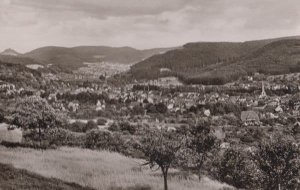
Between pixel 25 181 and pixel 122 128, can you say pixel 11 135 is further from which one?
pixel 122 128

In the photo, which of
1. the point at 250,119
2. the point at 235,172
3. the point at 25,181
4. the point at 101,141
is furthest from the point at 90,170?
the point at 250,119

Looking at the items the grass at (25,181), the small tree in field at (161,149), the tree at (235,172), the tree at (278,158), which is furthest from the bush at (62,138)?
the tree at (278,158)

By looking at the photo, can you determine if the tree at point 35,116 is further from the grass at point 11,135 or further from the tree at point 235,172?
the tree at point 235,172

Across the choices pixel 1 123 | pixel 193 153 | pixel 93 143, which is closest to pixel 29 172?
pixel 193 153

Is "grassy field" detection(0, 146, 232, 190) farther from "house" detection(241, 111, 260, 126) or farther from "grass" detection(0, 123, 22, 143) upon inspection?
"house" detection(241, 111, 260, 126)

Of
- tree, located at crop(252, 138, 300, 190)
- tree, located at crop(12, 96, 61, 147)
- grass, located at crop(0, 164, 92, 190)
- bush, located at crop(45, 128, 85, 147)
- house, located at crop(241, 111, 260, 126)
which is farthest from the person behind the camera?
house, located at crop(241, 111, 260, 126)

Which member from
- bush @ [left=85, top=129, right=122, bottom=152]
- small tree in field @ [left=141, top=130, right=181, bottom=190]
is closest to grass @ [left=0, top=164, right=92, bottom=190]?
small tree in field @ [left=141, top=130, right=181, bottom=190]
